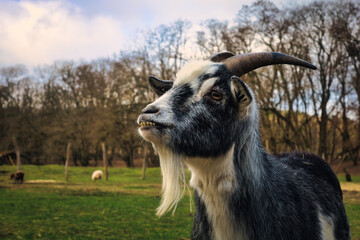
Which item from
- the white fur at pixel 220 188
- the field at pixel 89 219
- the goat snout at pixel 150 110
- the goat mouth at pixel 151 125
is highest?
the goat snout at pixel 150 110

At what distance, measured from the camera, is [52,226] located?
9484mm

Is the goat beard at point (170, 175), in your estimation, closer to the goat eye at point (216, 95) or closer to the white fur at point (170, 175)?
the white fur at point (170, 175)

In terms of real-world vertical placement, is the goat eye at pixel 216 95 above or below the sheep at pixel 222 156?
above

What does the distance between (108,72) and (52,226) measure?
3764 cm

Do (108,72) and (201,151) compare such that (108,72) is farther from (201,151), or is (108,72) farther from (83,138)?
(201,151)

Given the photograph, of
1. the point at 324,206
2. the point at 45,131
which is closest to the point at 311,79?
the point at 324,206

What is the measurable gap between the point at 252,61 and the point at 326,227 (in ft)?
6.28

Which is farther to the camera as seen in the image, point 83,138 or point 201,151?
point 83,138

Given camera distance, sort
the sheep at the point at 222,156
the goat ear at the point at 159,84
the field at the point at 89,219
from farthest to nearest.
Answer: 1. the field at the point at 89,219
2. the goat ear at the point at 159,84
3. the sheep at the point at 222,156

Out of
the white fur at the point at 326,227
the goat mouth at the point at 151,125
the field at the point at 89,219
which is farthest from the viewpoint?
the field at the point at 89,219

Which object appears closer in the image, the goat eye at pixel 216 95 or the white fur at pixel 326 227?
the goat eye at pixel 216 95

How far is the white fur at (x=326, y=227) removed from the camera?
3.30 m

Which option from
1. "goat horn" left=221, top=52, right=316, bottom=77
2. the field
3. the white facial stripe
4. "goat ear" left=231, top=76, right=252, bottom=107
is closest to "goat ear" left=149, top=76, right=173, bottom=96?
the white facial stripe

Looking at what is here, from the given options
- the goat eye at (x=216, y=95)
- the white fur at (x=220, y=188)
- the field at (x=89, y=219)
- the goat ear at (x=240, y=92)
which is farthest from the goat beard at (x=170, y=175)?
the field at (x=89, y=219)
